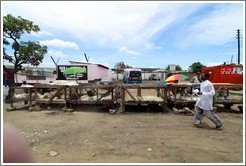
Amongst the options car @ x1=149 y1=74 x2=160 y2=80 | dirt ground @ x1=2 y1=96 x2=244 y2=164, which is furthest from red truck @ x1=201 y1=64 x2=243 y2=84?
car @ x1=149 y1=74 x2=160 y2=80

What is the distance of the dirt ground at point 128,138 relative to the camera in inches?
221

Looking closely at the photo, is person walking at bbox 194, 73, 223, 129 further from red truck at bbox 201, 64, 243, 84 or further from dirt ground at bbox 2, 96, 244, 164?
red truck at bbox 201, 64, 243, 84

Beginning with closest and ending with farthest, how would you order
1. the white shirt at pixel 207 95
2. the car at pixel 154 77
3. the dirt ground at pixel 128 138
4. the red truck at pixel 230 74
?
the dirt ground at pixel 128 138, the white shirt at pixel 207 95, the red truck at pixel 230 74, the car at pixel 154 77

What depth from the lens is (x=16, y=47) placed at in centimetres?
1577

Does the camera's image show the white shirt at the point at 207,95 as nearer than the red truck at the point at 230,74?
Yes

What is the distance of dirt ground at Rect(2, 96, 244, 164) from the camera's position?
221 inches

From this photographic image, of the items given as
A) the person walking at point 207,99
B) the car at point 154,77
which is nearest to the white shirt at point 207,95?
the person walking at point 207,99

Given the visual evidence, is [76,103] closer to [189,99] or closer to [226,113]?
[189,99]

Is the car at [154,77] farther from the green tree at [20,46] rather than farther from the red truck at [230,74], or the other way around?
the green tree at [20,46]

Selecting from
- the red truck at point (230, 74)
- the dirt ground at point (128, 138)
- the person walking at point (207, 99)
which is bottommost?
the dirt ground at point (128, 138)

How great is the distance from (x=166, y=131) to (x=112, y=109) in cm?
441

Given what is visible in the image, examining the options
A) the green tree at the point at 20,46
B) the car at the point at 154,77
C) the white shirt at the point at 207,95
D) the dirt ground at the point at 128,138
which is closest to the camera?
the dirt ground at the point at 128,138

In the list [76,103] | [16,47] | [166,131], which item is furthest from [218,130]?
[16,47]

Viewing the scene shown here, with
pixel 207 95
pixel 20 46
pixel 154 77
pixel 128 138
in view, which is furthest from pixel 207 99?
pixel 154 77
